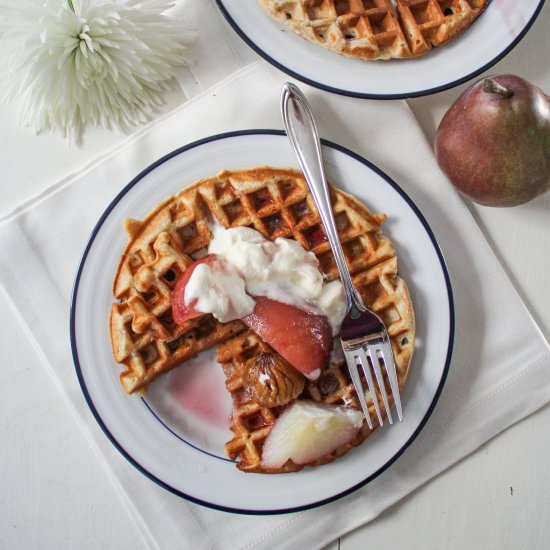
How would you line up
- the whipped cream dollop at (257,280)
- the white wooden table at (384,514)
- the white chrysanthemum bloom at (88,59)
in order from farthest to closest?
1. the white wooden table at (384,514)
2. the white chrysanthemum bloom at (88,59)
3. the whipped cream dollop at (257,280)

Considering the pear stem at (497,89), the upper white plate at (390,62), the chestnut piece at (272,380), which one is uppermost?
the upper white plate at (390,62)

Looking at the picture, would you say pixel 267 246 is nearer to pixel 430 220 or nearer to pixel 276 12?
pixel 430 220

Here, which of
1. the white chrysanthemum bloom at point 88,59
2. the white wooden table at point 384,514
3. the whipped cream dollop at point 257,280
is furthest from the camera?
the white wooden table at point 384,514

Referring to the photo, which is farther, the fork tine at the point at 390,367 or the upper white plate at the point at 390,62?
the upper white plate at the point at 390,62

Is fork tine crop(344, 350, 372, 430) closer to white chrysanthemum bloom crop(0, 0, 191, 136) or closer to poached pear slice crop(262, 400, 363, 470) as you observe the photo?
poached pear slice crop(262, 400, 363, 470)

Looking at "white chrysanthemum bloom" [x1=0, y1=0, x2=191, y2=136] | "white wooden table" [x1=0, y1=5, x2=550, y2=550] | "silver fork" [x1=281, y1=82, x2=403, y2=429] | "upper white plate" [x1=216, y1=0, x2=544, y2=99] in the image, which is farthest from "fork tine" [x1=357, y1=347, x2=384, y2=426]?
"white chrysanthemum bloom" [x1=0, y1=0, x2=191, y2=136]

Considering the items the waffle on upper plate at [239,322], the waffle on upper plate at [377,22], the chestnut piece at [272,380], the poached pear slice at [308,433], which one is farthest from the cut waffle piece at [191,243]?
the waffle on upper plate at [377,22]

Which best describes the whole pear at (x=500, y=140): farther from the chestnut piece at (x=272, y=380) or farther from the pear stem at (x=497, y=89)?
A: the chestnut piece at (x=272, y=380)

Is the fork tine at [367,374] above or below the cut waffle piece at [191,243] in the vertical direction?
below
